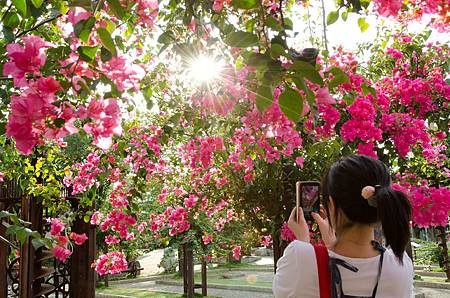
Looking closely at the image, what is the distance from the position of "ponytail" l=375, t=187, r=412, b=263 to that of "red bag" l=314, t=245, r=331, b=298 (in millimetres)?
189

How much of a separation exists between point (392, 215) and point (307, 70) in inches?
22.2

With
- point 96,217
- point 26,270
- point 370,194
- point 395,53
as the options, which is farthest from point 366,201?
point 96,217

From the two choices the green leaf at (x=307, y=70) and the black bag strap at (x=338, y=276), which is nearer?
the green leaf at (x=307, y=70)

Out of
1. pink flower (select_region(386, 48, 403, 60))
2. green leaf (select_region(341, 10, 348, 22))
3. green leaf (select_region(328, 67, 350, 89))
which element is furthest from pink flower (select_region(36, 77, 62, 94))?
pink flower (select_region(386, 48, 403, 60))

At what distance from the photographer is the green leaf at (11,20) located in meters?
1.64

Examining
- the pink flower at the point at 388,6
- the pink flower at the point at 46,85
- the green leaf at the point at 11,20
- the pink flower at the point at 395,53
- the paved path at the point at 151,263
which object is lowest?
the paved path at the point at 151,263

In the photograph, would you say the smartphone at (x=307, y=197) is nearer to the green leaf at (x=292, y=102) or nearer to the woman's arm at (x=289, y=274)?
the woman's arm at (x=289, y=274)

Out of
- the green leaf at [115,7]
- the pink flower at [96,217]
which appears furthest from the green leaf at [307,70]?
the pink flower at [96,217]

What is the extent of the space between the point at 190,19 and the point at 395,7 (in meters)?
0.77

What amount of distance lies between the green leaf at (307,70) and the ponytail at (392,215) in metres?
0.48

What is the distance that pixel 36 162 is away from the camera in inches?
214

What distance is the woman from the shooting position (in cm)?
134

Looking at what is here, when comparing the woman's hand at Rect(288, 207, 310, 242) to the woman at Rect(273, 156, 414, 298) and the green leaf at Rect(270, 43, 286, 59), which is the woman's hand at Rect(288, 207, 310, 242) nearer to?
the woman at Rect(273, 156, 414, 298)

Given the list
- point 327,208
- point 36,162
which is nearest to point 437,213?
point 327,208
